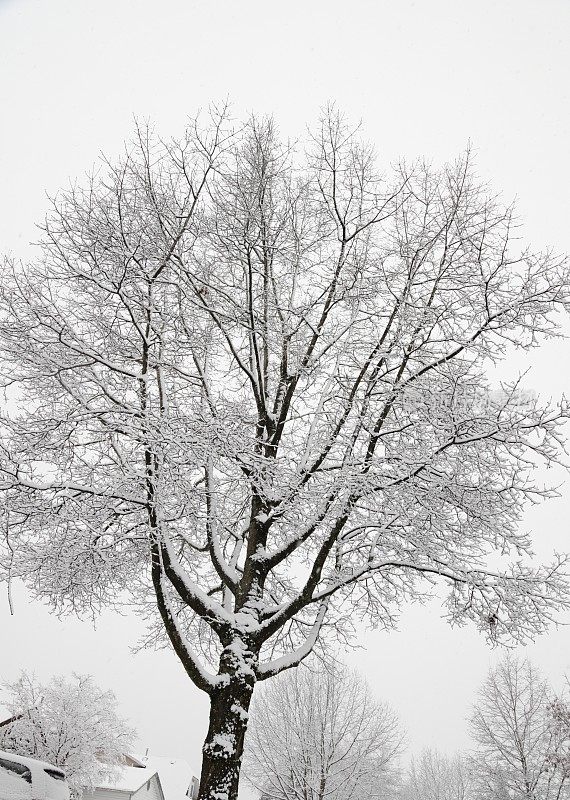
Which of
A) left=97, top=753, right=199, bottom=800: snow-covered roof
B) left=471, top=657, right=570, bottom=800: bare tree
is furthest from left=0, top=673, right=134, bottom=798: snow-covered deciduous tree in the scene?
left=471, top=657, right=570, bottom=800: bare tree

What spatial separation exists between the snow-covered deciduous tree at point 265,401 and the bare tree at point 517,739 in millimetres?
13698

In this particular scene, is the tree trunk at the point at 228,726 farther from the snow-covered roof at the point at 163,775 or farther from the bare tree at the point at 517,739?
the snow-covered roof at the point at 163,775

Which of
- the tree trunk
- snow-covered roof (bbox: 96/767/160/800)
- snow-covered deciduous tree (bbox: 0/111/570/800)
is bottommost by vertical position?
snow-covered roof (bbox: 96/767/160/800)

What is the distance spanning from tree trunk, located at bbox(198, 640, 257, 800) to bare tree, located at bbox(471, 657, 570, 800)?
14.2 metres

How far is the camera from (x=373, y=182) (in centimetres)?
714

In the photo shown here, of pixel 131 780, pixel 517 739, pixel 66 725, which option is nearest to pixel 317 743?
pixel 517 739

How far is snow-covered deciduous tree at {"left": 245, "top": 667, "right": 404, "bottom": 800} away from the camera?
1434cm

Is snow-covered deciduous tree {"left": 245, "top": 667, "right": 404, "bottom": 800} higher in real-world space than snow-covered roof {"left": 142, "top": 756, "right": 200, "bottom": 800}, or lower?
higher

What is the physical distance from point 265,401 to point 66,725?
19189 millimetres

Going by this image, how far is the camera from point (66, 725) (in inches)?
782

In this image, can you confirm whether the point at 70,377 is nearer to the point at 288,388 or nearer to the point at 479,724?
the point at 288,388

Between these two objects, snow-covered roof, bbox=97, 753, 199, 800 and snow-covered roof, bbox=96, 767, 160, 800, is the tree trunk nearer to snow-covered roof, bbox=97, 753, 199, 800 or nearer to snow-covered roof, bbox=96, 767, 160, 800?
snow-covered roof, bbox=96, 767, 160, 800

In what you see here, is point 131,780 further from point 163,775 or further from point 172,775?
point 172,775

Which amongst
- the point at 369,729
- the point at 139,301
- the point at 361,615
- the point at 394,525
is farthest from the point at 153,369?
the point at 369,729
